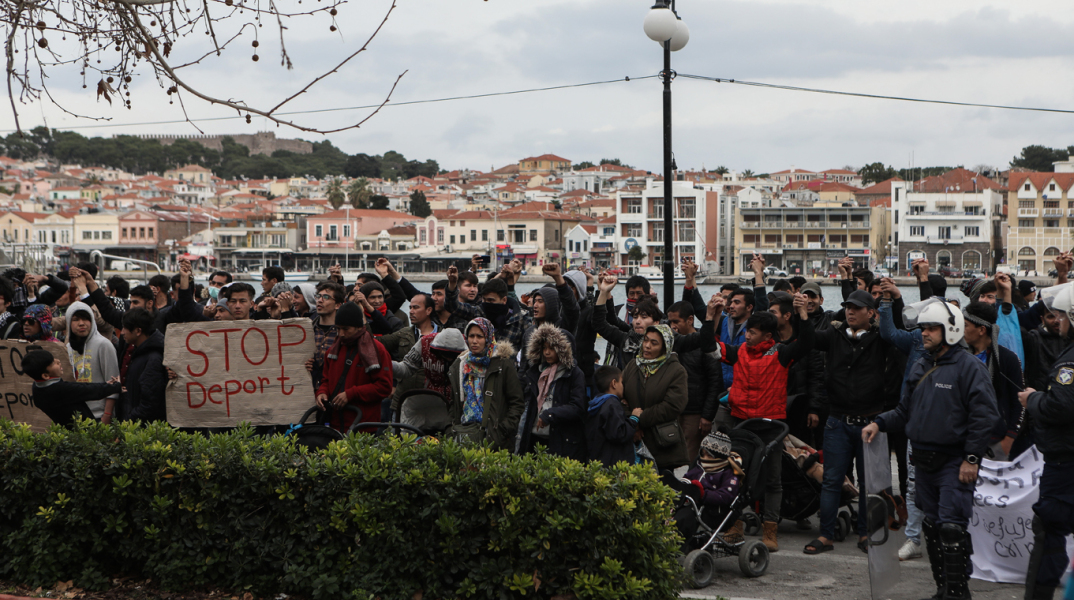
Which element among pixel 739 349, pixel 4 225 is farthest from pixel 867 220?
pixel 4 225

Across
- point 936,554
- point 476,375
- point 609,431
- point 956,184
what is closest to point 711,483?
point 609,431

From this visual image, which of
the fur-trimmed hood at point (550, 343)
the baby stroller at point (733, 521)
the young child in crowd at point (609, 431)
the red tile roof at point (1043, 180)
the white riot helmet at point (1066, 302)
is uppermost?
the red tile roof at point (1043, 180)

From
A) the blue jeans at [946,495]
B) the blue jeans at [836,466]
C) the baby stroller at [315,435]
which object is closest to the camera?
the blue jeans at [946,495]

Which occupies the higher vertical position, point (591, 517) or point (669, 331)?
point (669, 331)

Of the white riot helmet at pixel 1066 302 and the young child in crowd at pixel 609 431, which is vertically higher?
the white riot helmet at pixel 1066 302

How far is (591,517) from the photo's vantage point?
4562 millimetres

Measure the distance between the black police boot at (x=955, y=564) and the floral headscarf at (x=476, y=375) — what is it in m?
3.02

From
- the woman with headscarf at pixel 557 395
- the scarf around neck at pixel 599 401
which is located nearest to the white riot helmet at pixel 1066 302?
the scarf around neck at pixel 599 401

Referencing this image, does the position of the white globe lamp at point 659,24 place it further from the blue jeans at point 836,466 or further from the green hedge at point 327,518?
the green hedge at point 327,518

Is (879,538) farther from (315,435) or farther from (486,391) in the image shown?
(315,435)

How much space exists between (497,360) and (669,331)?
126cm

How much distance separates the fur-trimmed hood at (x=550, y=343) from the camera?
6082 millimetres

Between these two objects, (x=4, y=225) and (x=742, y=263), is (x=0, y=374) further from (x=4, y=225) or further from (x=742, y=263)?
(x=4, y=225)

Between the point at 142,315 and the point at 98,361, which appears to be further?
the point at 98,361
